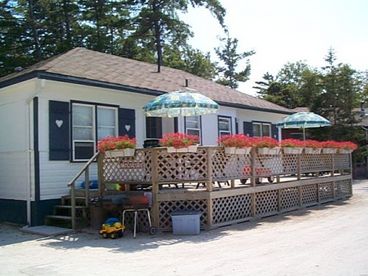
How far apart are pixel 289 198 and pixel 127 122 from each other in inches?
207

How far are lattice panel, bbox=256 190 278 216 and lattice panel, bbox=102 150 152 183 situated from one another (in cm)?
340

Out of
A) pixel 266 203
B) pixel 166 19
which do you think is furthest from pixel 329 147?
pixel 166 19

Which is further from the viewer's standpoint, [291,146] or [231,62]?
[231,62]

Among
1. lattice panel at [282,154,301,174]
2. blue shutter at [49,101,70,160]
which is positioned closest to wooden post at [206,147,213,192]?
lattice panel at [282,154,301,174]

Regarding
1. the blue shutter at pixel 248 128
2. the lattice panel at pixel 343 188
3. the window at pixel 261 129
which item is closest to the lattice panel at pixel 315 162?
the lattice panel at pixel 343 188

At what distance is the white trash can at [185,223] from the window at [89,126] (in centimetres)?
375

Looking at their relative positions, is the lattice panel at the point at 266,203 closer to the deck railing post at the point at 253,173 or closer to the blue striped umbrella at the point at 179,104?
the deck railing post at the point at 253,173

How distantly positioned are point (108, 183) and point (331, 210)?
21.4ft

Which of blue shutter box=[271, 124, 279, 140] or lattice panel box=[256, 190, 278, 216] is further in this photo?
blue shutter box=[271, 124, 279, 140]

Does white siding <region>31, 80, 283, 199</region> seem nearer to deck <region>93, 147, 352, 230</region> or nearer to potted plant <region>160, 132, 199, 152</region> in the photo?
deck <region>93, 147, 352, 230</region>

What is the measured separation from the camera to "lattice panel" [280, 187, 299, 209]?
12.6 m

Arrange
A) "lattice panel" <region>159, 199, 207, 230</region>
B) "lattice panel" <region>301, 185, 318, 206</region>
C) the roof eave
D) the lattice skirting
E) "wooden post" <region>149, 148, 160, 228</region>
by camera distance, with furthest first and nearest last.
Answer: "lattice panel" <region>301, 185, 318, 206</region>
the roof eave
the lattice skirting
"lattice panel" <region>159, 199, 207, 230</region>
"wooden post" <region>149, 148, 160, 228</region>

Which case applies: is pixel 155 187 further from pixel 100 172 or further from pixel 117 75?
pixel 117 75

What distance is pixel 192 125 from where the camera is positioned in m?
14.9
